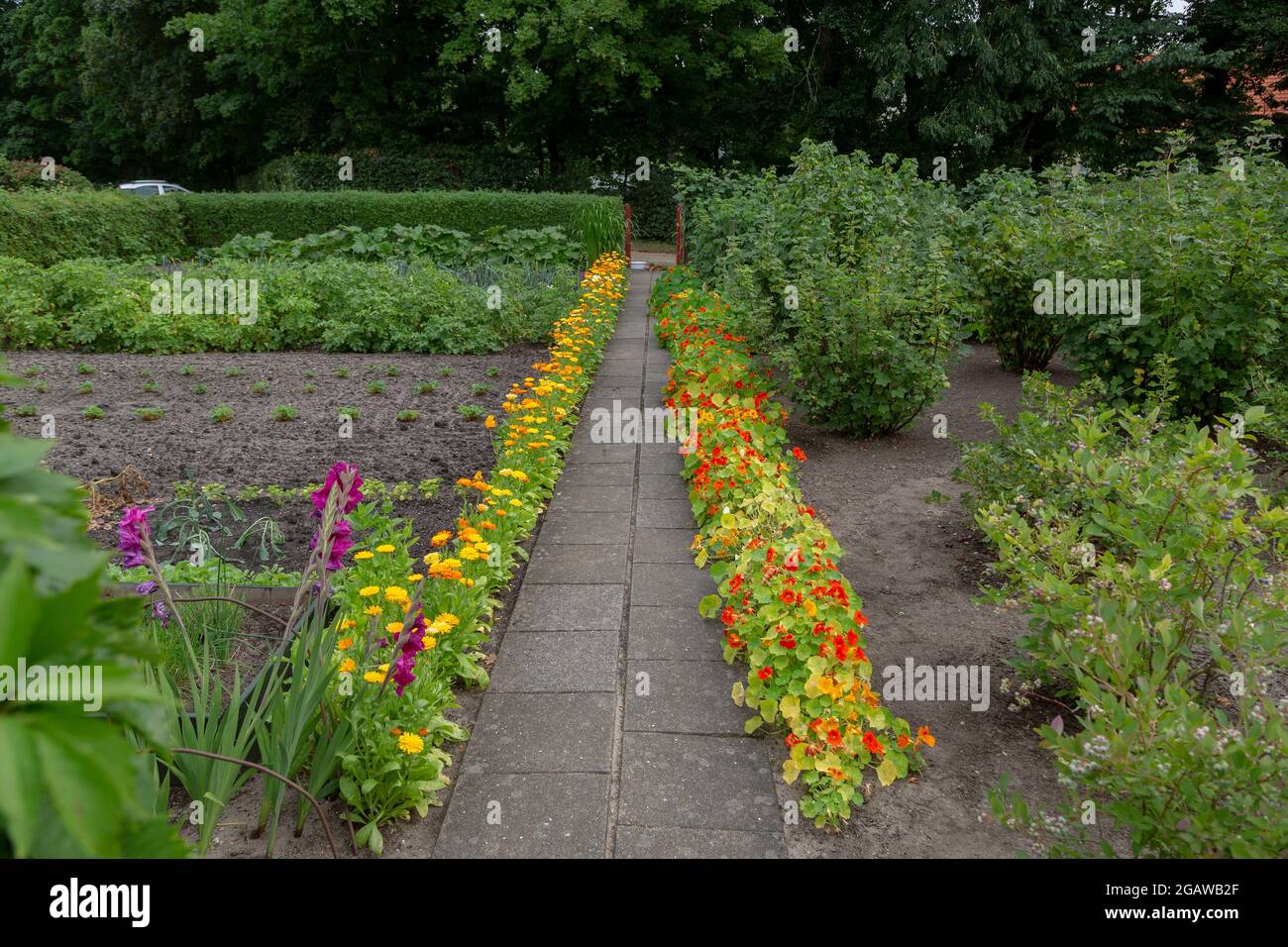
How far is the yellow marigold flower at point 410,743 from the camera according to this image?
242 centimetres

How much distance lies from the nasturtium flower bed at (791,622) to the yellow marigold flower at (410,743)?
1.06 metres

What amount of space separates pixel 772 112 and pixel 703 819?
86.4 ft

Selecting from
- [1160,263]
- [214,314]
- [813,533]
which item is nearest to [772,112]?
[214,314]

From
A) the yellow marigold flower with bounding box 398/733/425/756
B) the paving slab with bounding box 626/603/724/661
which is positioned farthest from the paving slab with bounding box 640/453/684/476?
the yellow marigold flower with bounding box 398/733/425/756

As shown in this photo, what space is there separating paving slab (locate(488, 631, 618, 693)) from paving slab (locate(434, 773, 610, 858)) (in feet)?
1.75

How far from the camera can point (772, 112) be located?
26094 millimetres

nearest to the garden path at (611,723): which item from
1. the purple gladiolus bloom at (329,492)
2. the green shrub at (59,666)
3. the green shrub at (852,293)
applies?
the purple gladiolus bloom at (329,492)

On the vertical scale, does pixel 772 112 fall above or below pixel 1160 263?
above

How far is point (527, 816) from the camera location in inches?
101

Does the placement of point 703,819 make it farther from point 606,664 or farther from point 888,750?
point 606,664

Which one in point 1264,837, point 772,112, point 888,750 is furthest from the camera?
point 772,112

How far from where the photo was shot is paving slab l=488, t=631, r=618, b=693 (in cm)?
327

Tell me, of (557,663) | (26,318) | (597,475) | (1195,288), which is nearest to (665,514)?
(597,475)

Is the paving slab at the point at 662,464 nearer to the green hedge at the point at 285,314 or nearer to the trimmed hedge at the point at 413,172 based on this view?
the green hedge at the point at 285,314
